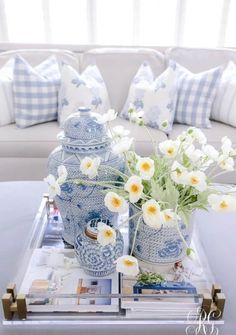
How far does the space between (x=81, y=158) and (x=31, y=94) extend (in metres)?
1.23

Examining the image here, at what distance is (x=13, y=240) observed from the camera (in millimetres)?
966

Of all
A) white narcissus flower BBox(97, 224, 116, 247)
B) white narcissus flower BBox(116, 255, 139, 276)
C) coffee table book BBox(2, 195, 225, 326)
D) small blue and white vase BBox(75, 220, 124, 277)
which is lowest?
coffee table book BBox(2, 195, 225, 326)

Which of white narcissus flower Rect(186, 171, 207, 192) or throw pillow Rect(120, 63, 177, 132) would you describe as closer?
white narcissus flower Rect(186, 171, 207, 192)

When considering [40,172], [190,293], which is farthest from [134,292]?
[40,172]

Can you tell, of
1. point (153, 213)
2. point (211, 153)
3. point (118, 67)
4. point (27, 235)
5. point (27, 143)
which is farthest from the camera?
point (118, 67)

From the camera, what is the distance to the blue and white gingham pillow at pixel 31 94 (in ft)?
6.30

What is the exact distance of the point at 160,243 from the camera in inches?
30.5

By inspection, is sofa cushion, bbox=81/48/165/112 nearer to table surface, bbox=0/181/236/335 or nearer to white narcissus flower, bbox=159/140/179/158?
table surface, bbox=0/181/236/335

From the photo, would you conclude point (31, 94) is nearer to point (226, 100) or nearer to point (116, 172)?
point (226, 100)

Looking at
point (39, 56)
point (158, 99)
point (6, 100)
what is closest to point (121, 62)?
point (158, 99)

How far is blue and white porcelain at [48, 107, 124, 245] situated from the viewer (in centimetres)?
83

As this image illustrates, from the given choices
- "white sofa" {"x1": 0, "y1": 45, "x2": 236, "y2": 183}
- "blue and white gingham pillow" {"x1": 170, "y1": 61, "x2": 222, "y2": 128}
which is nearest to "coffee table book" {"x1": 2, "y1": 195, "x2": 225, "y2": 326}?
"white sofa" {"x1": 0, "y1": 45, "x2": 236, "y2": 183}

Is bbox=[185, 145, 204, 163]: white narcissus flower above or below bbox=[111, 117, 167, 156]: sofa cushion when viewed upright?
above

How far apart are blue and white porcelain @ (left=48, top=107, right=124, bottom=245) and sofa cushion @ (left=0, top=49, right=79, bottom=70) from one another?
1.48 meters
